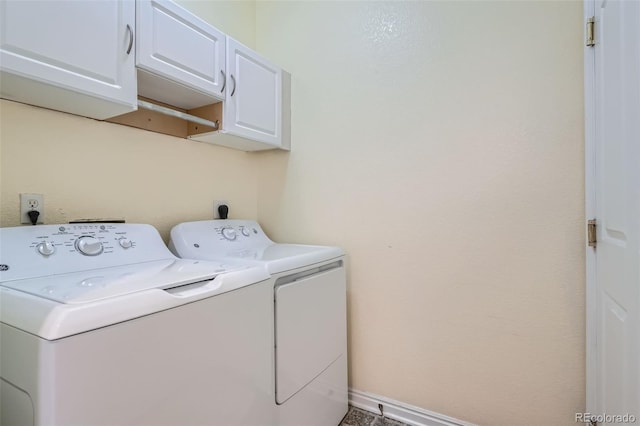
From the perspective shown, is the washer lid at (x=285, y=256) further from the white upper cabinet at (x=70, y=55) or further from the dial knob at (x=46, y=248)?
the white upper cabinet at (x=70, y=55)

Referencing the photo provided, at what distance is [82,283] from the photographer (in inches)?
35.0

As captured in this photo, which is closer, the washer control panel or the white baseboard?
the washer control panel

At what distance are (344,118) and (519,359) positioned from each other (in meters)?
1.51

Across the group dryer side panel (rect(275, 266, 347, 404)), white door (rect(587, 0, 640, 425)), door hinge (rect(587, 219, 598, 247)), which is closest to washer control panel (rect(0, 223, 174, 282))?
dryer side panel (rect(275, 266, 347, 404))

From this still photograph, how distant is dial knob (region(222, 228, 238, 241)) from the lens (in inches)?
68.5

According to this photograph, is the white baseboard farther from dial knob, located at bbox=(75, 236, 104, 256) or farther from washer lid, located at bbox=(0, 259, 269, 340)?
dial knob, located at bbox=(75, 236, 104, 256)

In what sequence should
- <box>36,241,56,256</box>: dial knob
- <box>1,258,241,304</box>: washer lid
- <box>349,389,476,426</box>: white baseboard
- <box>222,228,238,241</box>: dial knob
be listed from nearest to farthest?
<box>1,258,241,304</box>: washer lid < <box>36,241,56,256</box>: dial knob < <box>349,389,476,426</box>: white baseboard < <box>222,228,238,241</box>: dial knob

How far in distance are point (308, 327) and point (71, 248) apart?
96cm

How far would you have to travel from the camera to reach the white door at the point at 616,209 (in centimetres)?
85

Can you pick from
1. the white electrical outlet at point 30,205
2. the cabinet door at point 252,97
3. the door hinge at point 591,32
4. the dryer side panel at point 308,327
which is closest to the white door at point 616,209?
the door hinge at point 591,32

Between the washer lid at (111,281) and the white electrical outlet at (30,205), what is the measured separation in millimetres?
325

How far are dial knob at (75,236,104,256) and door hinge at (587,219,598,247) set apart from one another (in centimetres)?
190

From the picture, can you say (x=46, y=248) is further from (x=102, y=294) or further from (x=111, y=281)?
(x=102, y=294)

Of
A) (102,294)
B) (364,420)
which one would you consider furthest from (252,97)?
(364,420)
